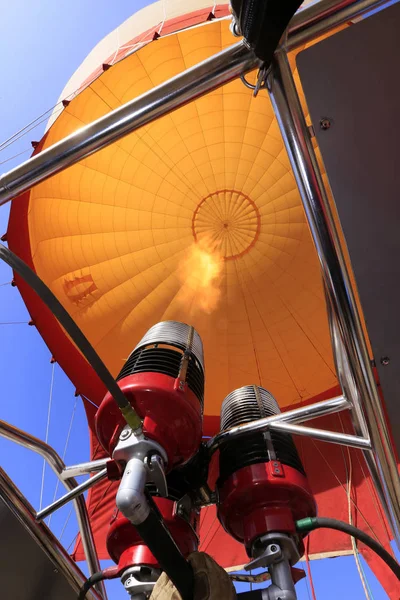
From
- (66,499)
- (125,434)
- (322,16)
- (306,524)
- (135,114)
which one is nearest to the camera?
(322,16)

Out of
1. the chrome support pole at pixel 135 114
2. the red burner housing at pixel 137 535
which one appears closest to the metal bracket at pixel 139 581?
the red burner housing at pixel 137 535

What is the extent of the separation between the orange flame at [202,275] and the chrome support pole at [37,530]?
4.10 m

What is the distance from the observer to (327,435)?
1479 mm

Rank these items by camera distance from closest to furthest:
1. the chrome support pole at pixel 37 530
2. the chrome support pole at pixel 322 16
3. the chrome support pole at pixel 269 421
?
the chrome support pole at pixel 322 16
the chrome support pole at pixel 37 530
the chrome support pole at pixel 269 421

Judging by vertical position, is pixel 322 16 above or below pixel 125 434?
above

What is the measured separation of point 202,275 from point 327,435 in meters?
4.12

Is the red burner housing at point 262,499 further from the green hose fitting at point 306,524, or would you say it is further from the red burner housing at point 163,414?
the red burner housing at point 163,414

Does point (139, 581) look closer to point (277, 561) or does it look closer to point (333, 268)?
point (277, 561)

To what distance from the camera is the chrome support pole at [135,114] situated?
3.17 feet

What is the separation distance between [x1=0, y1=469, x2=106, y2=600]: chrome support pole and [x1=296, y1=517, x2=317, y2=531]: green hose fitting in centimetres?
66

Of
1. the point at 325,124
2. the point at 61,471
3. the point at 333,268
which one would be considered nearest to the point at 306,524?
the point at 333,268

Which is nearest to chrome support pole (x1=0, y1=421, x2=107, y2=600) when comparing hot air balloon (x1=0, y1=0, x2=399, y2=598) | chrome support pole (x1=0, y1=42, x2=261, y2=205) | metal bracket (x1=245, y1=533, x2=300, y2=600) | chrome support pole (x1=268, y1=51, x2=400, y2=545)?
metal bracket (x1=245, y1=533, x2=300, y2=600)

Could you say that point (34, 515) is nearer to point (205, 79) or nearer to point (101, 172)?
point (205, 79)

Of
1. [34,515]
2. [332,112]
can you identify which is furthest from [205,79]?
[34,515]
